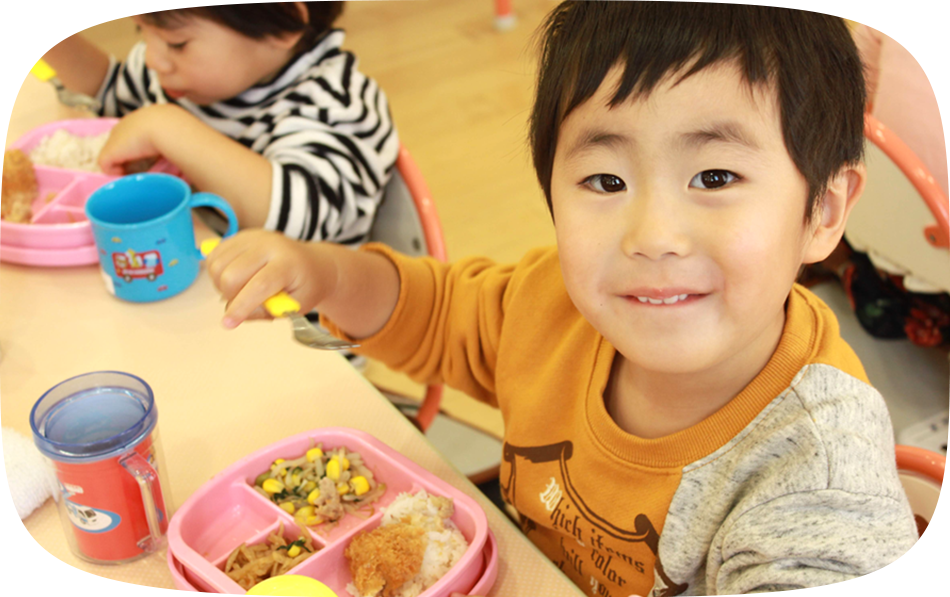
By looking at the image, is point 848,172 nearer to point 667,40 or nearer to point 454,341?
point 667,40

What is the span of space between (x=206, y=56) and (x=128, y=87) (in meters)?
0.31

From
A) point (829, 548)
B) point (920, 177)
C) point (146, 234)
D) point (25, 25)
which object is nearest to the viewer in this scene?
point (829, 548)

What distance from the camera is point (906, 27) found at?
126 cm

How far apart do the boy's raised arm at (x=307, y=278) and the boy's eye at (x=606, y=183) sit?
1.04 feet

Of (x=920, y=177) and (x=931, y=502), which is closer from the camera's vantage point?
(x=931, y=502)

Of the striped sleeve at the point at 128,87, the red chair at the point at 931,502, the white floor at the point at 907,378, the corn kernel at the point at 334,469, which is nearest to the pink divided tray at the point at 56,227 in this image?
the striped sleeve at the point at 128,87

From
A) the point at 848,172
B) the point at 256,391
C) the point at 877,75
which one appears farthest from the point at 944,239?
the point at 256,391

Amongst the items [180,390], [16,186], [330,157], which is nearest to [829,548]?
[180,390]

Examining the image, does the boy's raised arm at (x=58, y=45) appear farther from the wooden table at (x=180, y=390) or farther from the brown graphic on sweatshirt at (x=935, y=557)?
the brown graphic on sweatshirt at (x=935, y=557)

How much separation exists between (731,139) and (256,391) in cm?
51

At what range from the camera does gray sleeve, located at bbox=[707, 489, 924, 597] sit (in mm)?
575

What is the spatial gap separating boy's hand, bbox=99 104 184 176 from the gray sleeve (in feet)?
2.81

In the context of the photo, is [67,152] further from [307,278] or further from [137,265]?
[307,278]

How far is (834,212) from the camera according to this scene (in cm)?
70
